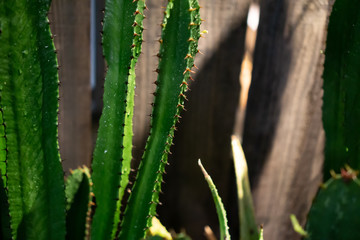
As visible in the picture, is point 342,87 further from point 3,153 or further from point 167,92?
point 3,153

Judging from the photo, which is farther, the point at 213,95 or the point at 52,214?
the point at 213,95

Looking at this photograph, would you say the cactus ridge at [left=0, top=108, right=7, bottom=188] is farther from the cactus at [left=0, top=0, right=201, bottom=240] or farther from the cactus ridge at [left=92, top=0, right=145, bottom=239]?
the cactus ridge at [left=92, top=0, right=145, bottom=239]

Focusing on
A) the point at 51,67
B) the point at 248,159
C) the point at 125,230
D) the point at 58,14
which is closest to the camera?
the point at 51,67

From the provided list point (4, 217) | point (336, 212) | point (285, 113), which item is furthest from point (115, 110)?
point (285, 113)

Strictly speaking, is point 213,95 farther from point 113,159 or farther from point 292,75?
point 113,159

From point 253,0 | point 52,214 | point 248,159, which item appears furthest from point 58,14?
point 248,159
